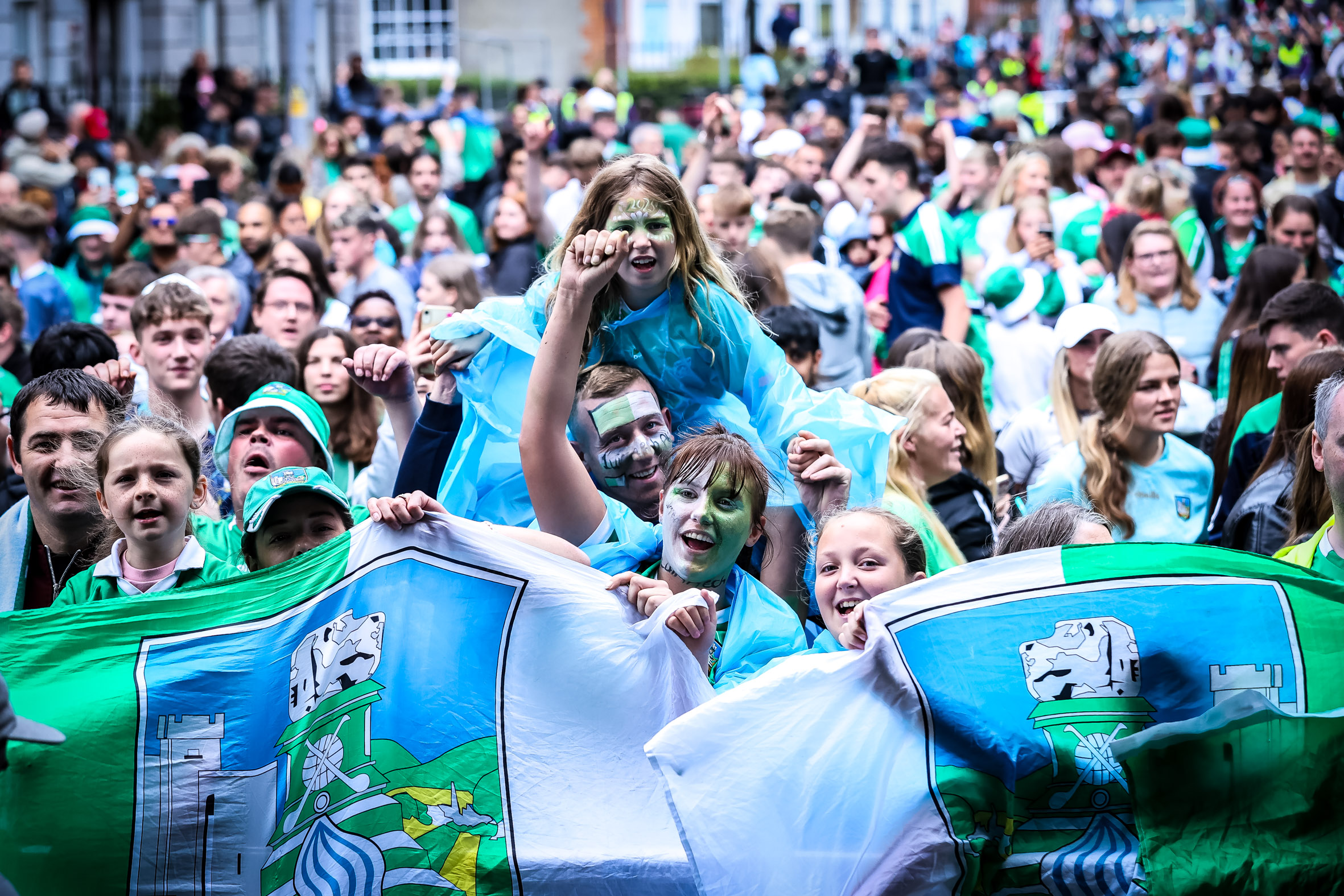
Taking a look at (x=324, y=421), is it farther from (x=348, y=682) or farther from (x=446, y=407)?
(x=348, y=682)

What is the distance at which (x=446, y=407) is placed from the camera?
381cm

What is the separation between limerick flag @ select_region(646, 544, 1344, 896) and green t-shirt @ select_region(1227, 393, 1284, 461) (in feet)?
7.65

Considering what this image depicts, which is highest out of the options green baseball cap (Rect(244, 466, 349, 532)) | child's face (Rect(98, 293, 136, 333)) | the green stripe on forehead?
child's face (Rect(98, 293, 136, 333))

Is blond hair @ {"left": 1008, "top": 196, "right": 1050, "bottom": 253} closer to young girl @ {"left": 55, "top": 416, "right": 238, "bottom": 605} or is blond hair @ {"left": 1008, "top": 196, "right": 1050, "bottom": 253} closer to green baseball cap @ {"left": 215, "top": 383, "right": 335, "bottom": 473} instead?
green baseball cap @ {"left": 215, "top": 383, "right": 335, "bottom": 473}

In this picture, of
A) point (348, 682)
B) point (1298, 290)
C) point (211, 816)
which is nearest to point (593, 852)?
point (348, 682)

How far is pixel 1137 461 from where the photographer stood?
4.94 meters

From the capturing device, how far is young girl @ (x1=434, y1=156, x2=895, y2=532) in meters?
3.70

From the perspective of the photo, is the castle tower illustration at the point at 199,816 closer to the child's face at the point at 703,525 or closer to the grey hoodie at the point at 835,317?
the child's face at the point at 703,525

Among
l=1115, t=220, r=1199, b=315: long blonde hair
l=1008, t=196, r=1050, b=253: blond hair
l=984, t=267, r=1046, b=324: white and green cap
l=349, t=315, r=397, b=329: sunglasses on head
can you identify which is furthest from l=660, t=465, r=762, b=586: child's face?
l=1008, t=196, r=1050, b=253: blond hair

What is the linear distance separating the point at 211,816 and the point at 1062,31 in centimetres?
3259

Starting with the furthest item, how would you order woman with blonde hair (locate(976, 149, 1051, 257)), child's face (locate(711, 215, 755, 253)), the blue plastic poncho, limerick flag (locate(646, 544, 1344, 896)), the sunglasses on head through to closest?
woman with blonde hair (locate(976, 149, 1051, 257)), child's face (locate(711, 215, 755, 253)), the sunglasses on head, the blue plastic poncho, limerick flag (locate(646, 544, 1344, 896))

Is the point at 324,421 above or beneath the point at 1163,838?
above

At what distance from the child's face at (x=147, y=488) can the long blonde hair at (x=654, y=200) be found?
105 cm

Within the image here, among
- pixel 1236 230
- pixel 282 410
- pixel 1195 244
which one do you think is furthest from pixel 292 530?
pixel 1236 230
